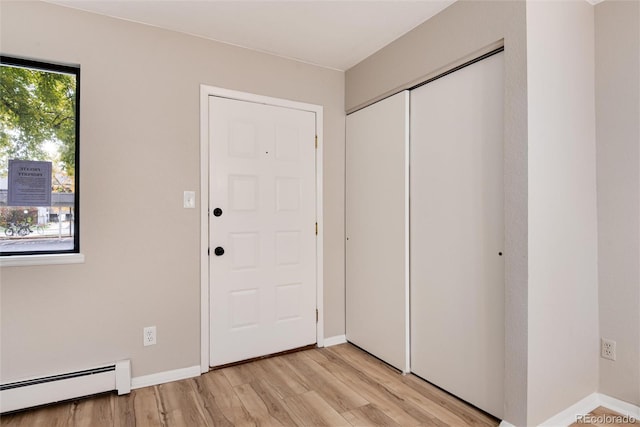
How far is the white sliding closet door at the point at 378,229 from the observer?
2568mm

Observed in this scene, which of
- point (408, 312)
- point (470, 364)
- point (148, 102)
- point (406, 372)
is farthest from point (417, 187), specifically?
point (148, 102)

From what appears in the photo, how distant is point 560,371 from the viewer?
75.6 inches

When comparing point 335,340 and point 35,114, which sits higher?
point 35,114

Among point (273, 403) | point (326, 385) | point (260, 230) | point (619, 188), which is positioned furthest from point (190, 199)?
point (619, 188)

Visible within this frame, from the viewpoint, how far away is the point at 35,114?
86.4 inches

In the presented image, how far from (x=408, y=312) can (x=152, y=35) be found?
104 inches

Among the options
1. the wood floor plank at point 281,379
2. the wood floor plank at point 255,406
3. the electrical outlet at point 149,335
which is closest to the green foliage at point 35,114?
the electrical outlet at point 149,335

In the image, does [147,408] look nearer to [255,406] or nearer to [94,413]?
[94,413]

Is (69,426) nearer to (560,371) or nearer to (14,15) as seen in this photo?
(14,15)

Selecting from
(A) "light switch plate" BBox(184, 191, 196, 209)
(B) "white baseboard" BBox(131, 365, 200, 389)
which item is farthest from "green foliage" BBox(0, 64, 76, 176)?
(B) "white baseboard" BBox(131, 365, 200, 389)

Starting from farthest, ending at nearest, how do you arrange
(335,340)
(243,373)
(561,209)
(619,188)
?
1. (335,340)
2. (243,373)
3. (619,188)
4. (561,209)

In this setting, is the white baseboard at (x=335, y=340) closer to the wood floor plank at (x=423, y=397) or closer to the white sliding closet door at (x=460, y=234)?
the wood floor plank at (x=423, y=397)

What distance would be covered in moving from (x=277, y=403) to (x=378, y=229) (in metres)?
1.42

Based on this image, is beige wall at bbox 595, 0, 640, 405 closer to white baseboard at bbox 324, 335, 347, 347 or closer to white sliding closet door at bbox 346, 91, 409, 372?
white sliding closet door at bbox 346, 91, 409, 372
